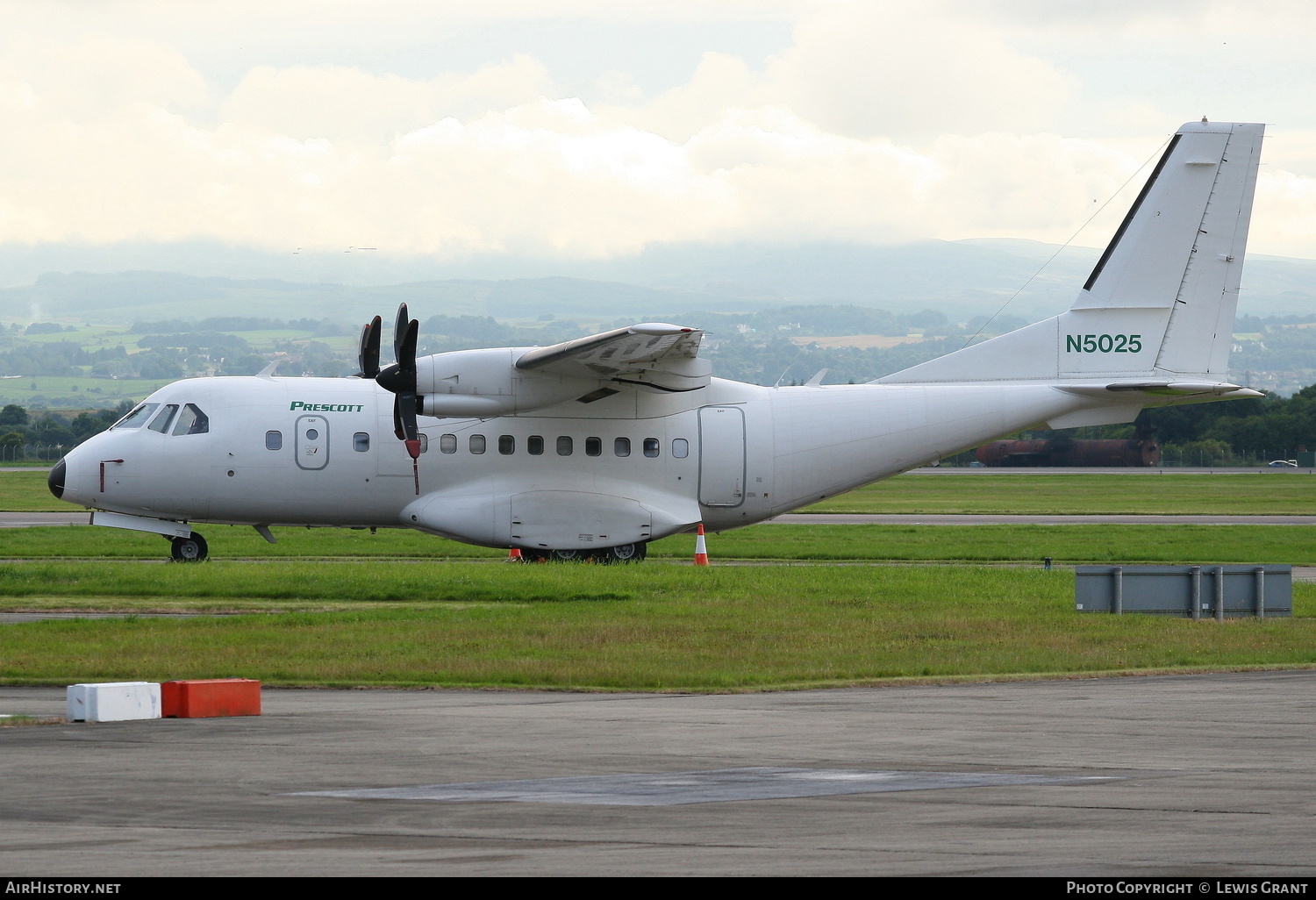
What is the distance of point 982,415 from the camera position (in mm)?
29312

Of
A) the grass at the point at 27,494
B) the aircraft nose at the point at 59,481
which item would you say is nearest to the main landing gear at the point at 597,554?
the aircraft nose at the point at 59,481

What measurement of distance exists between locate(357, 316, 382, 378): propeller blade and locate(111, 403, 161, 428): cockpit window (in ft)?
14.0

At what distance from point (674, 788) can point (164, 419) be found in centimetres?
2152

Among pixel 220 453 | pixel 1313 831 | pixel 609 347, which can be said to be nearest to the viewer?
pixel 1313 831

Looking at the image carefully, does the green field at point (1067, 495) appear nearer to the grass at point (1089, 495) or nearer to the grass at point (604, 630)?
the grass at point (1089, 495)

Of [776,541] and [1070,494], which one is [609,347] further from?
[1070,494]

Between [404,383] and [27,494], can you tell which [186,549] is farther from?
[27,494]

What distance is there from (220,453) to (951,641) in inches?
600

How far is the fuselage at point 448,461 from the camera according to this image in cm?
2773

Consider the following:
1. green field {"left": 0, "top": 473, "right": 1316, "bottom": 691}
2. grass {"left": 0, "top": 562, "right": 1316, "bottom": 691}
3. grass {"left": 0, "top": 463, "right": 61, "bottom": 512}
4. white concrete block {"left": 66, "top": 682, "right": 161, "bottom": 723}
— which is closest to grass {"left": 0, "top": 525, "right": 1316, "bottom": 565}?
green field {"left": 0, "top": 473, "right": 1316, "bottom": 691}

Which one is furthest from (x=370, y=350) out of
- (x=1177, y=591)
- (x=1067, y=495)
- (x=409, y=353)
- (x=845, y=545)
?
(x=1067, y=495)

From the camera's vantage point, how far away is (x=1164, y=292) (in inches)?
1155

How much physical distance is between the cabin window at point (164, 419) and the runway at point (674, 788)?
14.7 meters

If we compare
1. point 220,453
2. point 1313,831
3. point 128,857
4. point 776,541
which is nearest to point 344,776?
point 128,857
